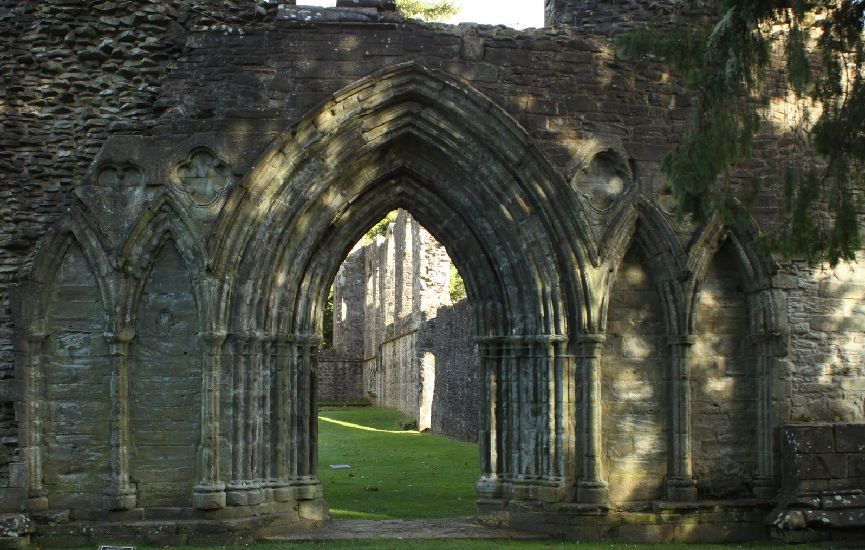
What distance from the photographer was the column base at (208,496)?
8.66 m

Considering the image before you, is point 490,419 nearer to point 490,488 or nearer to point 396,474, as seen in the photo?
point 490,488

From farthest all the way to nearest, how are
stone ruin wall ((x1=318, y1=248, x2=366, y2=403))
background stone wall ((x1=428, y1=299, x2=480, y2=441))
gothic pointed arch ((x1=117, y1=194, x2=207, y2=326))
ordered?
1. stone ruin wall ((x1=318, y1=248, x2=366, y2=403))
2. background stone wall ((x1=428, y1=299, x2=480, y2=441))
3. gothic pointed arch ((x1=117, y1=194, x2=207, y2=326))

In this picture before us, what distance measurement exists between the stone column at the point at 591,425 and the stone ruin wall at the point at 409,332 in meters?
7.58

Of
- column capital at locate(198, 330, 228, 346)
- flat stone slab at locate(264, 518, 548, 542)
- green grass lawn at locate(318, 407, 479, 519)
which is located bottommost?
flat stone slab at locate(264, 518, 548, 542)

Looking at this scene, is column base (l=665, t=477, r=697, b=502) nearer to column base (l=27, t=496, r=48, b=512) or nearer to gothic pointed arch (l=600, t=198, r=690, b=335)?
gothic pointed arch (l=600, t=198, r=690, b=335)

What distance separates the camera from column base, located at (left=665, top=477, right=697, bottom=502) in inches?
363

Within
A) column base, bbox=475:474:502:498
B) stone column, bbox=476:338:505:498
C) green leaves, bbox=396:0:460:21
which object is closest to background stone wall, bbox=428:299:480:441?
stone column, bbox=476:338:505:498

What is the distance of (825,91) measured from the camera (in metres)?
6.86

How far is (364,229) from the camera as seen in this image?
9.93 meters

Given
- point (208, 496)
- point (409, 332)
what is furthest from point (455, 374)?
point (208, 496)

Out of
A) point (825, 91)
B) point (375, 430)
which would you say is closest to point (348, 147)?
point (825, 91)

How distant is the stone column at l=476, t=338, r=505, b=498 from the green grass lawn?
0.86 meters

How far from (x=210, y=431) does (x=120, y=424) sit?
77 cm

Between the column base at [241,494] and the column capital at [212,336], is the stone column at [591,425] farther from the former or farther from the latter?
the column capital at [212,336]
